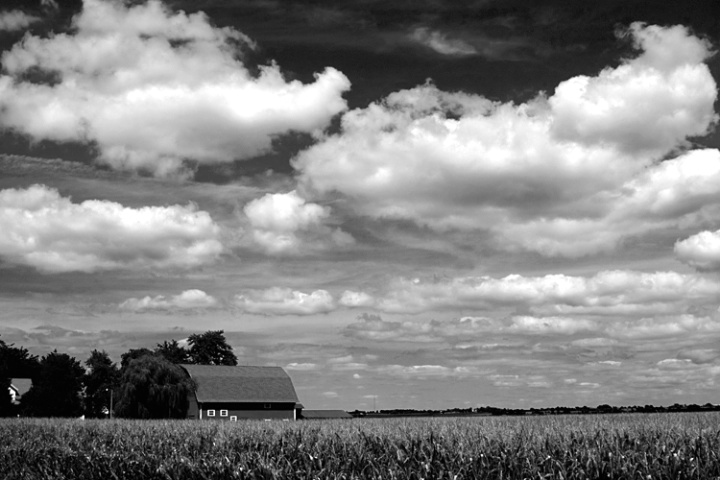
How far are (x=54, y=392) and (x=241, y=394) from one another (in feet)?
70.3

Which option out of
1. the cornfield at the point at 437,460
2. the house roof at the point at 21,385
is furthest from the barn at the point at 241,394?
the cornfield at the point at 437,460

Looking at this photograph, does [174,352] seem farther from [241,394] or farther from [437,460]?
[437,460]

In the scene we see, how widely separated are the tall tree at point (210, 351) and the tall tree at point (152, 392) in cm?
3913

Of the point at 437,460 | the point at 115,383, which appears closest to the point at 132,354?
the point at 115,383

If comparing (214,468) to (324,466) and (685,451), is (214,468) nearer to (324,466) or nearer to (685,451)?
(324,466)

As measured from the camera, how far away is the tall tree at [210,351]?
115250mm

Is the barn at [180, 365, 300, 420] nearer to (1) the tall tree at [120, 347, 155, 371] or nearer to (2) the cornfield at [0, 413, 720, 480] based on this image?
(1) the tall tree at [120, 347, 155, 371]

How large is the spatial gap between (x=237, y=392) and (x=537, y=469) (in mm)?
84561

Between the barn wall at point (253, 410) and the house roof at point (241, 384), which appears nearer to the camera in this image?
the barn wall at point (253, 410)

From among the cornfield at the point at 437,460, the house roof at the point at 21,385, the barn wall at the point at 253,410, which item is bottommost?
the barn wall at the point at 253,410

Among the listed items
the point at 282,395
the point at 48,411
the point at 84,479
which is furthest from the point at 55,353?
the point at 84,479

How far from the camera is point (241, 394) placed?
88.9 metres

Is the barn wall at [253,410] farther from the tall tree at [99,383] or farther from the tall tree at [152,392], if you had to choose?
the tall tree at [99,383]

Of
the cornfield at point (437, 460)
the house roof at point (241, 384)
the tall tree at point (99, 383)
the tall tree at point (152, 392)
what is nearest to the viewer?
the cornfield at point (437, 460)
